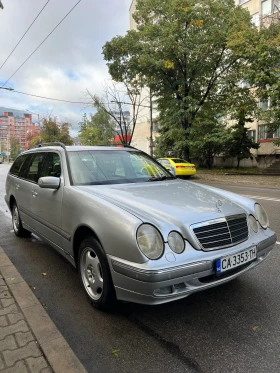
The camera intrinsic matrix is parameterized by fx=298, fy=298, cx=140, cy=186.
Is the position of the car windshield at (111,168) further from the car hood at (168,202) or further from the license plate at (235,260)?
the license plate at (235,260)

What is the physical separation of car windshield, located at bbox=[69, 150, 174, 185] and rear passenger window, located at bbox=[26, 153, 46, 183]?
2.85 feet

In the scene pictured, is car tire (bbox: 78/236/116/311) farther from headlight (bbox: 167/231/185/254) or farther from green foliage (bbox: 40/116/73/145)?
green foliage (bbox: 40/116/73/145)

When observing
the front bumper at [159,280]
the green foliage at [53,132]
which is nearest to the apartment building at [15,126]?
the green foliage at [53,132]

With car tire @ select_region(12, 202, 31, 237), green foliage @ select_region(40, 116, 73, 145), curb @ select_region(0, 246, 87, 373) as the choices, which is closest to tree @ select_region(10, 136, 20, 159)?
green foliage @ select_region(40, 116, 73, 145)

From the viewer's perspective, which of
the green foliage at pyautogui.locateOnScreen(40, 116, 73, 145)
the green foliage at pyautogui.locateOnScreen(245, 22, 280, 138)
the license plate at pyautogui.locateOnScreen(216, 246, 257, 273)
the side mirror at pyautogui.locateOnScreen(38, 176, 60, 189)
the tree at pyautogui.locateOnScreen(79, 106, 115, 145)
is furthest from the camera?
the green foliage at pyautogui.locateOnScreen(40, 116, 73, 145)

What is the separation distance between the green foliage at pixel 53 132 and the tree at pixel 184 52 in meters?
27.0

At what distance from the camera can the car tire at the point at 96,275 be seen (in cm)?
266

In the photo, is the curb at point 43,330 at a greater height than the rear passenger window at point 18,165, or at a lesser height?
lesser

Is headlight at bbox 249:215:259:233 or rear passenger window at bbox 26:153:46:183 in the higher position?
rear passenger window at bbox 26:153:46:183

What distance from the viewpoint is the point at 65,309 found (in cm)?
297

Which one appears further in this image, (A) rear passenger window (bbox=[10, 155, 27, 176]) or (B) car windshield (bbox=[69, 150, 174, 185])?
(A) rear passenger window (bbox=[10, 155, 27, 176])

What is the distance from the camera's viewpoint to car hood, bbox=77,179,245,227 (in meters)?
2.54

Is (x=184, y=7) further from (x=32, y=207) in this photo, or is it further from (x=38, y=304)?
(x=38, y=304)

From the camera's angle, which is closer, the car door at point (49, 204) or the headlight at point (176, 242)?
the headlight at point (176, 242)
